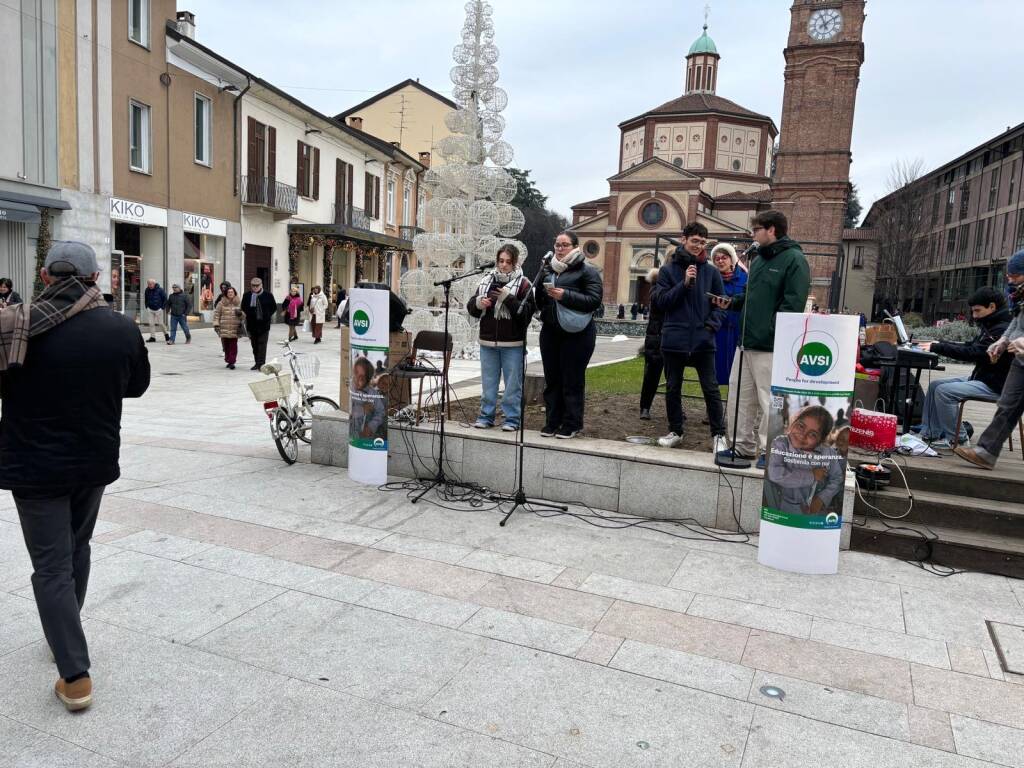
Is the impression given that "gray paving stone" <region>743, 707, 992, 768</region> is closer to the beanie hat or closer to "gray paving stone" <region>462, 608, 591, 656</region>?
"gray paving stone" <region>462, 608, 591, 656</region>

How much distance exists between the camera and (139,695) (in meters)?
3.12

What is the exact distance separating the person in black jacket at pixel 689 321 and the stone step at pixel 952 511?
125 cm

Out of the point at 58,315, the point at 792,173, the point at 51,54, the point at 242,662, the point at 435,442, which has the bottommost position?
the point at 242,662

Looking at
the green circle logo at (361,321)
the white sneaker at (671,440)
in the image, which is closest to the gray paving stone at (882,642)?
the white sneaker at (671,440)

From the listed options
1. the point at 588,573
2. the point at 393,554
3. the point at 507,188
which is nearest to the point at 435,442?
the point at 393,554

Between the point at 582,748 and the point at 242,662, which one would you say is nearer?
the point at 582,748

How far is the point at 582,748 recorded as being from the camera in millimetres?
2826

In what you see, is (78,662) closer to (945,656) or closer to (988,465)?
(945,656)

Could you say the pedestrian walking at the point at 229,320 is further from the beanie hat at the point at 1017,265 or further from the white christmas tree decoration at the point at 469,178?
the beanie hat at the point at 1017,265

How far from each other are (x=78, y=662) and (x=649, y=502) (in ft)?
13.1

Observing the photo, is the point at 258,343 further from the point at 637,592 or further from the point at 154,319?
the point at 637,592

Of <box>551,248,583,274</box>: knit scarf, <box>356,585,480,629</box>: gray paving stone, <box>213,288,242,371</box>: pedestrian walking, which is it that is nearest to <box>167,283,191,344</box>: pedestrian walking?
<box>213,288,242,371</box>: pedestrian walking

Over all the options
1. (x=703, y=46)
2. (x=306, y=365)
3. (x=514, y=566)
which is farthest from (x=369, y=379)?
(x=703, y=46)

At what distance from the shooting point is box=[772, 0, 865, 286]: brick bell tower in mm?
49906
